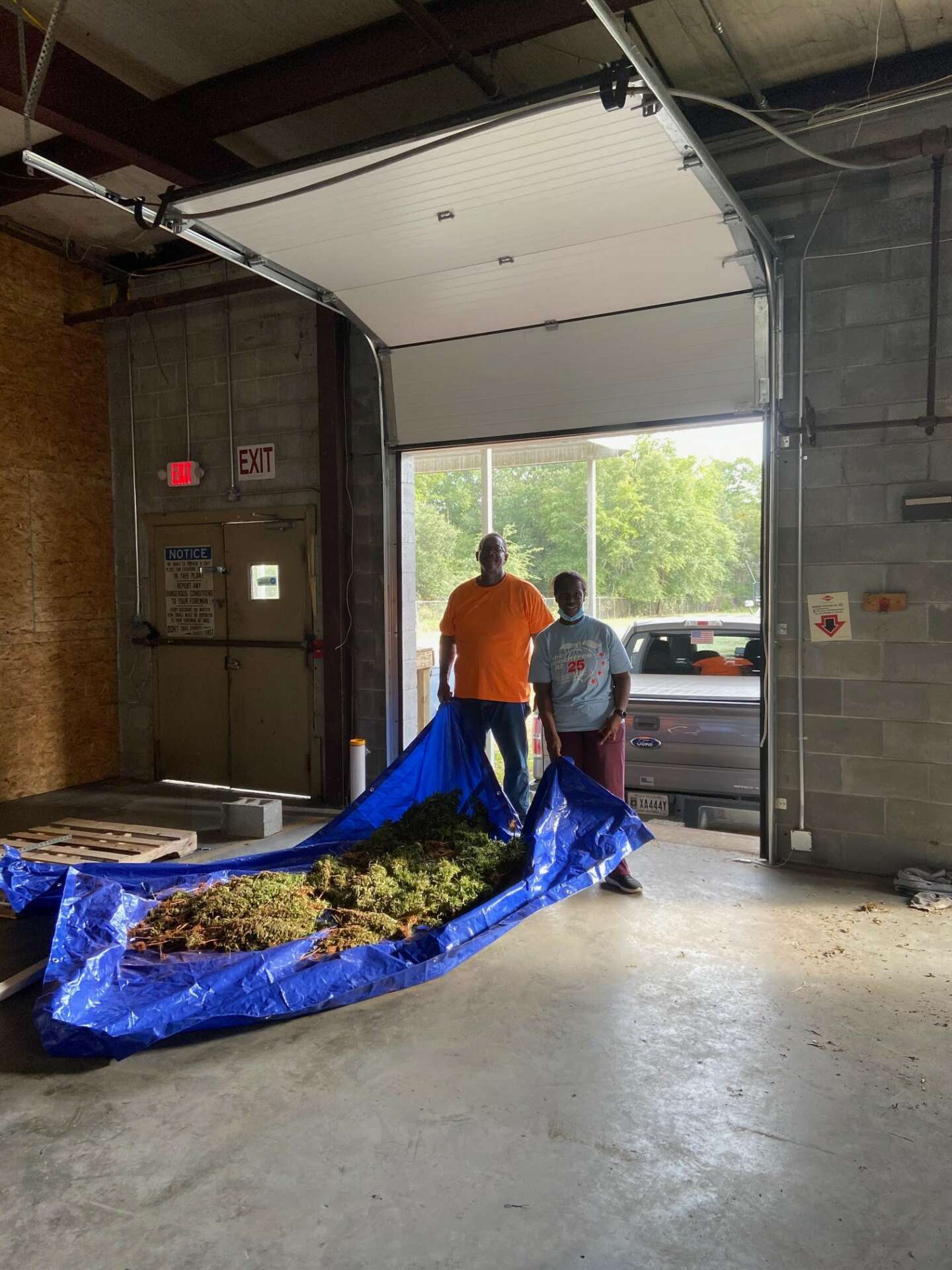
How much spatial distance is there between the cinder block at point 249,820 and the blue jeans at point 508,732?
1.60 meters

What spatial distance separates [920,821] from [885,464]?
1.97 meters

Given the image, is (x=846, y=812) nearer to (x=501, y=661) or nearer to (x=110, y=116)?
(x=501, y=661)

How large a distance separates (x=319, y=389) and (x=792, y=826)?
4523 millimetres

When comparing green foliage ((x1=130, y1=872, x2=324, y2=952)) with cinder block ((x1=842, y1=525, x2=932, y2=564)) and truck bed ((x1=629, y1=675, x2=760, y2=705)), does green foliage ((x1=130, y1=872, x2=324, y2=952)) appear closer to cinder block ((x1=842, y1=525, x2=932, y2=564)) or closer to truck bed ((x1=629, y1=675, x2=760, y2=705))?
truck bed ((x1=629, y1=675, x2=760, y2=705))

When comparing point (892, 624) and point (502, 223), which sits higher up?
point (502, 223)

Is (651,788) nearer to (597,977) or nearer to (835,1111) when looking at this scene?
(597,977)

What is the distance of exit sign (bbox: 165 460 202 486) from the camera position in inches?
282

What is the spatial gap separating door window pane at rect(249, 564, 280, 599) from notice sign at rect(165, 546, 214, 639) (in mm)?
454

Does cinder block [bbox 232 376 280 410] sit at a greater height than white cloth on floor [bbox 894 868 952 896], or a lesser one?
greater

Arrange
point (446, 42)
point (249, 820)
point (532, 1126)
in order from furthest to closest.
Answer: point (249, 820) < point (446, 42) < point (532, 1126)

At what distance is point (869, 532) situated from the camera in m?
4.77

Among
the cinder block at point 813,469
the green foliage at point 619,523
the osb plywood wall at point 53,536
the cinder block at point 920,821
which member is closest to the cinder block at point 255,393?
the osb plywood wall at point 53,536

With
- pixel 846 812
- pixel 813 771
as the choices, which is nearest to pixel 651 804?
pixel 813 771

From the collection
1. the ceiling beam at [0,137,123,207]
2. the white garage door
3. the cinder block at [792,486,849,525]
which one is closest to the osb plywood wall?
the ceiling beam at [0,137,123,207]
